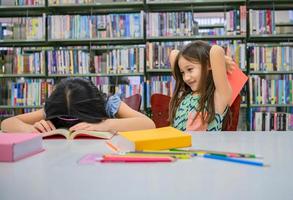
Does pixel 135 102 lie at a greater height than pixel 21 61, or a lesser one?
lesser

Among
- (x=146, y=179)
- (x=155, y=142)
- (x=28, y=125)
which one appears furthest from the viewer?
(x=28, y=125)

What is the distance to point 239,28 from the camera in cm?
328

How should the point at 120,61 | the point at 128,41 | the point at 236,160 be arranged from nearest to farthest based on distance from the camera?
1. the point at 236,160
2. the point at 120,61
3. the point at 128,41

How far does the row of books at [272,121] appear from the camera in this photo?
128 inches

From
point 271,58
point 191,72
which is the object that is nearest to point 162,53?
point 271,58

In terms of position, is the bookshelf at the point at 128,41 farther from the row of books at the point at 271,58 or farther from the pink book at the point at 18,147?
the pink book at the point at 18,147

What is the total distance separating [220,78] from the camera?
4.34ft

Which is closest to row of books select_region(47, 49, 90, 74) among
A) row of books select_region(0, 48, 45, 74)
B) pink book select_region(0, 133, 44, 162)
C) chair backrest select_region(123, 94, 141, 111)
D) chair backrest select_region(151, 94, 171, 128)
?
row of books select_region(0, 48, 45, 74)

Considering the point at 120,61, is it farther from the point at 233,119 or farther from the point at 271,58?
the point at 233,119

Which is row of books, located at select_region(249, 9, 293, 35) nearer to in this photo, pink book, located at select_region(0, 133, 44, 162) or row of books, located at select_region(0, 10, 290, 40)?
row of books, located at select_region(0, 10, 290, 40)

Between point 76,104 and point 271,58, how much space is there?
8.27 ft

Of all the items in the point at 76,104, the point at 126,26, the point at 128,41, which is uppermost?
the point at 126,26

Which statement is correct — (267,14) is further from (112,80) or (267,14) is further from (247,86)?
(112,80)

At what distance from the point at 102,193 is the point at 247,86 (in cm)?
299
